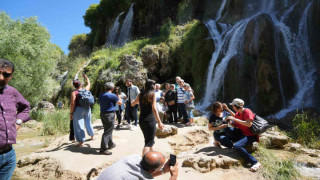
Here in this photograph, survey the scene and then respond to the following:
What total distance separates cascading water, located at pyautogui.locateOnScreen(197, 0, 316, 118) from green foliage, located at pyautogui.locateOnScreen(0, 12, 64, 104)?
32.0ft

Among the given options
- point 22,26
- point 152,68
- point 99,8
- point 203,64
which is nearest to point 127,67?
point 152,68

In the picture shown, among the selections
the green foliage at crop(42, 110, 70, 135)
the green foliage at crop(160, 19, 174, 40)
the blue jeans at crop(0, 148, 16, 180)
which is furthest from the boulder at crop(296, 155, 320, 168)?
the green foliage at crop(160, 19, 174, 40)

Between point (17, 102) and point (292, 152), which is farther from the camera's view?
point (292, 152)

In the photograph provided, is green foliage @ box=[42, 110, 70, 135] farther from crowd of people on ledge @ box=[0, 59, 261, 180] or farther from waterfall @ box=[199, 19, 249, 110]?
waterfall @ box=[199, 19, 249, 110]

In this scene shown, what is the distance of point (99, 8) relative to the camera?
3108 cm

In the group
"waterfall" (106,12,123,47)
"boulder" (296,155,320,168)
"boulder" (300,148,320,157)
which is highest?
"waterfall" (106,12,123,47)

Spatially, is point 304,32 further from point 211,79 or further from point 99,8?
point 99,8

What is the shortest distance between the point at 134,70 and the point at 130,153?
1006 centimetres

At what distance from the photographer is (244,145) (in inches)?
177

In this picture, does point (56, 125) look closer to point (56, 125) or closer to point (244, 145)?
point (56, 125)

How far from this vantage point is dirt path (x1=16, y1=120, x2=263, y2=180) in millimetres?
4229

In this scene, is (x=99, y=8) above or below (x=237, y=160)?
above

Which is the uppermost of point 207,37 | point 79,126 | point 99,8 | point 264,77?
point 99,8

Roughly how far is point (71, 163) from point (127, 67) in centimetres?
1098
